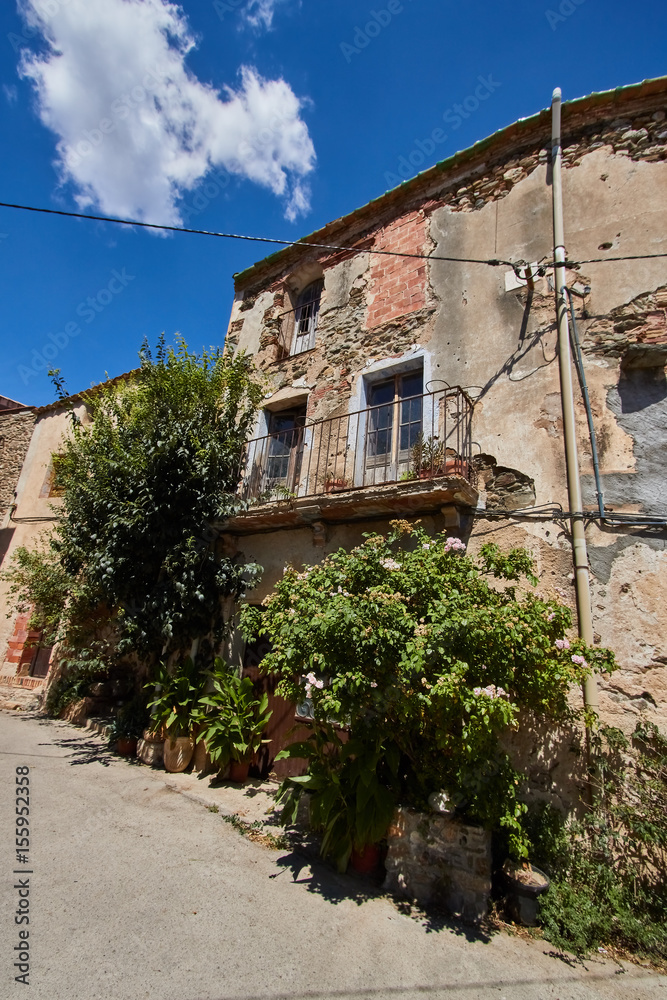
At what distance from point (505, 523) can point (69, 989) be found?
492 centimetres

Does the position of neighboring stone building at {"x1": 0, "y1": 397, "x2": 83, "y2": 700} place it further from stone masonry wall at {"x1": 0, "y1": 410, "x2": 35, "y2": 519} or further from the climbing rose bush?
the climbing rose bush

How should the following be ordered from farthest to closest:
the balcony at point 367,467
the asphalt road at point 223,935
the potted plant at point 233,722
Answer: the potted plant at point 233,722
the balcony at point 367,467
the asphalt road at point 223,935

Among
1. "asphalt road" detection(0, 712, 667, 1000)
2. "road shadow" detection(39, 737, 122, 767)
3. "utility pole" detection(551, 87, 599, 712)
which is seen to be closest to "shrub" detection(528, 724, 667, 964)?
"asphalt road" detection(0, 712, 667, 1000)

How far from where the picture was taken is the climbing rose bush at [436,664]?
364 cm

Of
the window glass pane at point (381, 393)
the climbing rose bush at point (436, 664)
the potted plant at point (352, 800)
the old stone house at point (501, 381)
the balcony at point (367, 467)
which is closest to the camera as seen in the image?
the climbing rose bush at point (436, 664)

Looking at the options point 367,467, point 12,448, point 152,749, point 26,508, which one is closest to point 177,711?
point 152,749

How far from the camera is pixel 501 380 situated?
5.93 metres

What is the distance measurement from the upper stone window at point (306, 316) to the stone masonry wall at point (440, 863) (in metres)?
7.39

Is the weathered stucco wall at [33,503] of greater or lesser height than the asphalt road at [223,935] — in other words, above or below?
above

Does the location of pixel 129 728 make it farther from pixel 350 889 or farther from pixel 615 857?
pixel 615 857

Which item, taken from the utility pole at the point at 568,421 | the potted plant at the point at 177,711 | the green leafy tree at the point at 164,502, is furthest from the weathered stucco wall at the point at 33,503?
the utility pole at the point at 568,421

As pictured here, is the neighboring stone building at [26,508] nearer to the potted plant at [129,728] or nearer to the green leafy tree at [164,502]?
the green leafy tree at [164,502]

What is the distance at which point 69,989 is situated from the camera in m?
2.46

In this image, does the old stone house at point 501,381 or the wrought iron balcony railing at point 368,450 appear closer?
the old stone house at point 501,381
